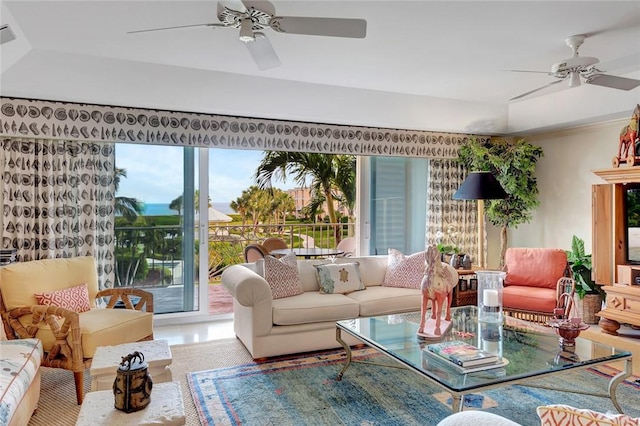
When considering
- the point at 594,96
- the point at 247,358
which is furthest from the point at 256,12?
the point at 594,96

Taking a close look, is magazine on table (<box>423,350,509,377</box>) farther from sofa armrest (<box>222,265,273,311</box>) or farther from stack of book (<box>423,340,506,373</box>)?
sofa armrest (<box>222,265,273,311</box>)

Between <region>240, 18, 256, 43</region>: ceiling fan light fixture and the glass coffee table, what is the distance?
6.65 ft

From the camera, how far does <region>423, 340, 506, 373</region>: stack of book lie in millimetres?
2213

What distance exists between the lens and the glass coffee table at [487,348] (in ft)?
6.97

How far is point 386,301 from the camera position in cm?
392

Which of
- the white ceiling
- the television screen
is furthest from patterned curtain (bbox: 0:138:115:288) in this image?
the television screen

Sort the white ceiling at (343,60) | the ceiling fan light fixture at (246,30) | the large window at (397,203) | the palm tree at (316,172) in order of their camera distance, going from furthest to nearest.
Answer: the palm tree at (316,172) → the large window at (397,203) → the white ceiling at (343,60) → the ceiling fan light fixture at (246,30)

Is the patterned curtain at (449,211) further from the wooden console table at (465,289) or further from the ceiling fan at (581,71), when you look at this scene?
the ceiling fan at (581,71)

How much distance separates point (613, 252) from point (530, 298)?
104cm

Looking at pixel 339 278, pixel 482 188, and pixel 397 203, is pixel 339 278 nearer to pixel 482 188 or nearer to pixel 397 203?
pixel 482 188

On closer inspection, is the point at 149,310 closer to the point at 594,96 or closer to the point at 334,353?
the point at 334,353

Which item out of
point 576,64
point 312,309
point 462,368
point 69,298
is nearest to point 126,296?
point 69,298

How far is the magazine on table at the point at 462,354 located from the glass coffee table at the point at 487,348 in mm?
51

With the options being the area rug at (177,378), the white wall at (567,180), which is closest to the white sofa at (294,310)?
the area rug at (177,378)
